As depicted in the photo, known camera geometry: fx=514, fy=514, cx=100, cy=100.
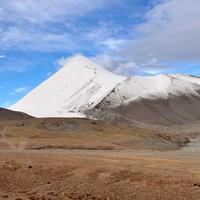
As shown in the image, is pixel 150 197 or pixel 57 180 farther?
pixel 57 180

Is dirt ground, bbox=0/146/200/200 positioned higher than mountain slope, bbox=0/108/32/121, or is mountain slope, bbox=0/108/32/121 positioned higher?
mountain slope, bbox=0/108/32/121

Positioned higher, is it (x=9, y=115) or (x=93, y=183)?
(x=9, y=115)

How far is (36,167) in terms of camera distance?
1437 inches

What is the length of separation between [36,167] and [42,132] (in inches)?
2244

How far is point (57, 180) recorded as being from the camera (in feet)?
104

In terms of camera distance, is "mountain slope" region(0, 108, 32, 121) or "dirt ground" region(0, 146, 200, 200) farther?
"mountain slope" region(0, 108, 32, 121)

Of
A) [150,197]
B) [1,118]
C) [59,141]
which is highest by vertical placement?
[1,118]

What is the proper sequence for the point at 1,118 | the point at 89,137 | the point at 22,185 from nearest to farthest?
1. the point at 22,185
2. the point at 89,137
3. the point at 1,118

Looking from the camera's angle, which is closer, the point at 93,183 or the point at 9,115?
the point at 93,183

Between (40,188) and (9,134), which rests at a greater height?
(9,134)

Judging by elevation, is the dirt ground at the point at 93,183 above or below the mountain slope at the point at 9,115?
below

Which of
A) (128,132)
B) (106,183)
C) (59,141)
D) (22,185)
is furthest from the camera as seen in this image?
(128,132)

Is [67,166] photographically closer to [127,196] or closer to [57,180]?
[57,180]

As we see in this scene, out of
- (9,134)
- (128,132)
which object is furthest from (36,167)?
(128,132)
